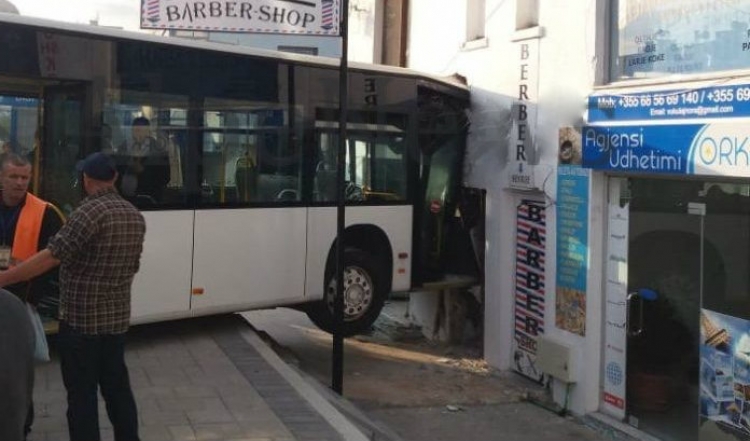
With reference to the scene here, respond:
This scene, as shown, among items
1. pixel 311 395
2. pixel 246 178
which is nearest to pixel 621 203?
pixel 246 178

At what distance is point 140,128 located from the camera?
721cm

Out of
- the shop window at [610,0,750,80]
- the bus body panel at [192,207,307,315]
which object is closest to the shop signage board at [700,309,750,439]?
the shop window at [610,0,750,80]

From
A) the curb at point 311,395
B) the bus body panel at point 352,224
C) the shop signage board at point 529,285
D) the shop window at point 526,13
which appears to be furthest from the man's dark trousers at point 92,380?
the shop window at point 526,13

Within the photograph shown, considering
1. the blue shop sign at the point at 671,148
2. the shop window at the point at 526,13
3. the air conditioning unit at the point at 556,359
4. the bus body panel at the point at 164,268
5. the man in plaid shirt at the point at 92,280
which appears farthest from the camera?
the shop window at the point at 526,13

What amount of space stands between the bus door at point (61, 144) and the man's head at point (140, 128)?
0.46 m

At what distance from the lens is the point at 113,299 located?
443 centimetres

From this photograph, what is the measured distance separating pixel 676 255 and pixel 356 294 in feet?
11.4

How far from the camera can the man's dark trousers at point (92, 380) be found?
4.41 m

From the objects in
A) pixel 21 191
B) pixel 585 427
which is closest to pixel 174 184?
pixel 21 191

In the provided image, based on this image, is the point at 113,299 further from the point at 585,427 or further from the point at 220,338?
the point at 585,427

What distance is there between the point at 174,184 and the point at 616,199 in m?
4.74

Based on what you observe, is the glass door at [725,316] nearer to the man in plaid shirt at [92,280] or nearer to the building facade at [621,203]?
the building facade at [621,203]

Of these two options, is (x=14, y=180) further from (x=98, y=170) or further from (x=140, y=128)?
(x=140, y=128)

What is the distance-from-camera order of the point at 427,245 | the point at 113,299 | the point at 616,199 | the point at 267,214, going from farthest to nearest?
1. the point at 427,245
2. the point at 616,199
3. the point at 267,214
4. the point at 113,299
